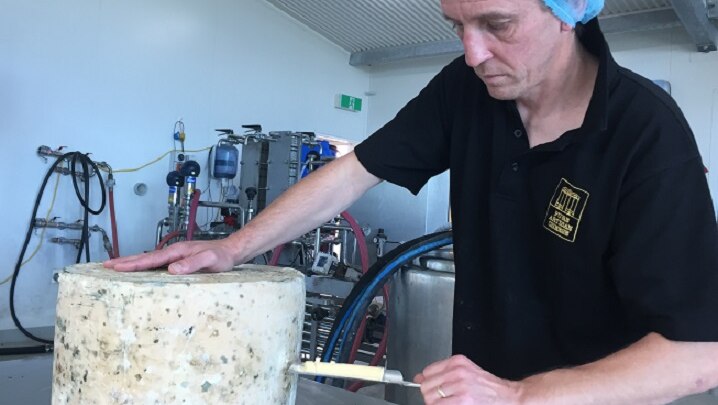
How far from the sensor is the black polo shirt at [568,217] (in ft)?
2.22

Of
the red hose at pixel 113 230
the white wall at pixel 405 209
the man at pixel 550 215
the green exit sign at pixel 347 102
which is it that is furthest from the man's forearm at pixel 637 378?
the green exit sign at pixel 347 102

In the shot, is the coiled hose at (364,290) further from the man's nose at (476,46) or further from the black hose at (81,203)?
the black hose at (81,203)

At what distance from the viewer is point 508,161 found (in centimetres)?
90

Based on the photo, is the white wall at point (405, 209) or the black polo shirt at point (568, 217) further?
the white wall at point (405, 209)

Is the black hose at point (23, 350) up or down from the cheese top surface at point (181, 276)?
down

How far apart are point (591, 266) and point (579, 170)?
5.1 inches

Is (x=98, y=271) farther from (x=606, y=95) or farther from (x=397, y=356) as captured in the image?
(x=397, y=356)

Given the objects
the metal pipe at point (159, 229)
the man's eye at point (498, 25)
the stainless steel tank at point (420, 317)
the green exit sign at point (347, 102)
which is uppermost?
the green exit sign at point (347, 102)

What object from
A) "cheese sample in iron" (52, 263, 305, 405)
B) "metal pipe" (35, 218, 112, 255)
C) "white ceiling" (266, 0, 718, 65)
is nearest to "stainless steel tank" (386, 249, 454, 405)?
"cheese sample in iron" (52, 263, 305, 405)

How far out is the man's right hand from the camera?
716 millimetres

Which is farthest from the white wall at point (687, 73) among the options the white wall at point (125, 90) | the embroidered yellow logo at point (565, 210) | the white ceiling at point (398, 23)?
the embroidered yellow logo at point (565, 210)

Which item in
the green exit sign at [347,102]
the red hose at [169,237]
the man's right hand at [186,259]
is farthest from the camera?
the green exit sign at [347,102]

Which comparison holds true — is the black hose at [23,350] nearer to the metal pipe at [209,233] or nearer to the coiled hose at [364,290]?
the metal pipe at [209,233]

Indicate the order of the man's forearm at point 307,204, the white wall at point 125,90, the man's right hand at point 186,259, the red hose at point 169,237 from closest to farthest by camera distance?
the man's right hand at point 186,259
the man's forearm at point 307,204
the red hose at point 169,237
the white wall at point 125,90
